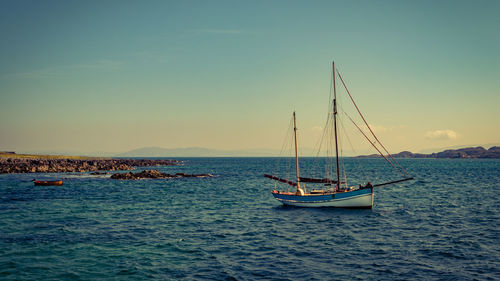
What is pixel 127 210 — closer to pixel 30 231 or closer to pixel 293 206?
pixel 30 231

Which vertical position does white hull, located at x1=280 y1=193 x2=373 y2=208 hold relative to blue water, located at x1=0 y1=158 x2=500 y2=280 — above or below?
above

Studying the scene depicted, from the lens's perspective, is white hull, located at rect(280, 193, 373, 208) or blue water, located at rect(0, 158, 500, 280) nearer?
blue water, located at rect(0, 158, 500, 280)

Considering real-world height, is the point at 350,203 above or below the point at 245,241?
above

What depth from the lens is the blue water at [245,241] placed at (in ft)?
61.0

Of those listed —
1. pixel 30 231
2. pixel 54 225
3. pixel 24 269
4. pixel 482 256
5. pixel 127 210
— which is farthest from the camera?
pixel 127 210

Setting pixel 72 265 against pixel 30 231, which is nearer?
pixel 72 265

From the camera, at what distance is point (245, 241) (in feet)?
82.9

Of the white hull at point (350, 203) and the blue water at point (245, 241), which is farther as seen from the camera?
the white hull at point (350, 203)

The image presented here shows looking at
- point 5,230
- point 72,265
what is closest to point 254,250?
point 72,265

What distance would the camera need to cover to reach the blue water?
61.0ft

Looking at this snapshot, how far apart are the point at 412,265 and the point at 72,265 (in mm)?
19330

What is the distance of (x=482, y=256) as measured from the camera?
21.1 m

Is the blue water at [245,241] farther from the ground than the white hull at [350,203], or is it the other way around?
the white hull at [350,203]

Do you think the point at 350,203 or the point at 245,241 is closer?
the point at 245,241
